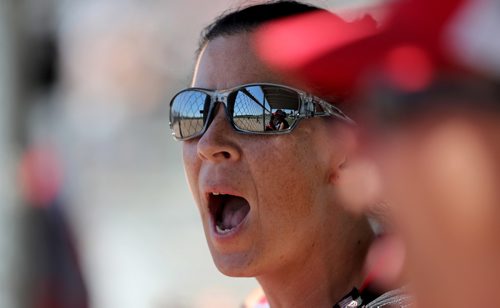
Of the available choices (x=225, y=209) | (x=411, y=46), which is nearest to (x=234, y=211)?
(x=225, y=209)

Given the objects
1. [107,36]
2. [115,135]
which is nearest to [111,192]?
[115,135]

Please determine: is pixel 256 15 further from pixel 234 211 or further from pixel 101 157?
pixel 101 157

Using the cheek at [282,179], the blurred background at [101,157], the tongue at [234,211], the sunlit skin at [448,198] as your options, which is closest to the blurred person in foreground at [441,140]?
the sunlit skin at [448,198]

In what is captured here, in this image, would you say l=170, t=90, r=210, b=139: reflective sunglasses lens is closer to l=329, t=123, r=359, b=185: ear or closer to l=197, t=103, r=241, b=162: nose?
l=197, t=103, r=241, b=162: nose

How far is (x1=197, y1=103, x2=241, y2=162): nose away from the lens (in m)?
2.23

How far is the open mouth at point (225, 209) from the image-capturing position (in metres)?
2.33

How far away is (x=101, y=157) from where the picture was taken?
7.72 meters

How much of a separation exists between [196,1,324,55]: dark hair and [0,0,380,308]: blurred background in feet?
9.43

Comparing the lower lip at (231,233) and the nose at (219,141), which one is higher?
the nose at (219,141)

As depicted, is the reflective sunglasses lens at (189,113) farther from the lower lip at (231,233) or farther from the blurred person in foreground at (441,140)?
the blurred person in foreground at (441,140)

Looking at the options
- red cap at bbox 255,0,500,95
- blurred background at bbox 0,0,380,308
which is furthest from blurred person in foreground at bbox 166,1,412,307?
blurred background at bbox 0,0,380,308

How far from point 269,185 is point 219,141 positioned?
0.54 ft

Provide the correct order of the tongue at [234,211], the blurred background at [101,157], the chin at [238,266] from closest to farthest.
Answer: the chin at [238,266]
the tongue at [234,211]
the blurred background at [101,157]

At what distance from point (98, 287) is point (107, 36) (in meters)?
2.45
